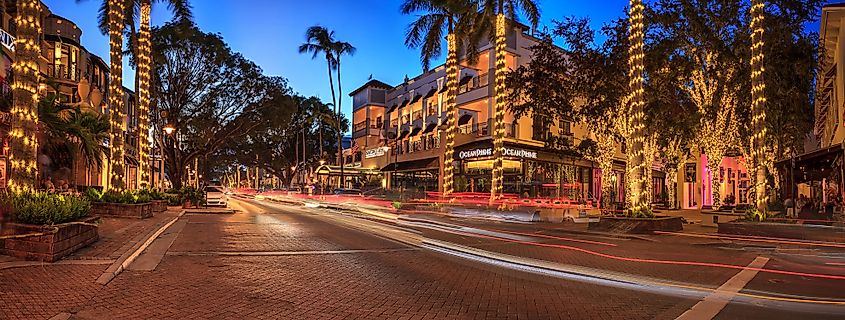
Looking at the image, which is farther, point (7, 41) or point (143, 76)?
point (143, 76)

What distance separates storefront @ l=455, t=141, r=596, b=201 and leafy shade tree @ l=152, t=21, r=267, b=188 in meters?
15.3

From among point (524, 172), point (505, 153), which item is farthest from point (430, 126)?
point (505, 153)

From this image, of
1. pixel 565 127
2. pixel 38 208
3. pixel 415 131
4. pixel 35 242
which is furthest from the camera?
pixel 415 131

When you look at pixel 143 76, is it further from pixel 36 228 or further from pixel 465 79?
pixel 465 79

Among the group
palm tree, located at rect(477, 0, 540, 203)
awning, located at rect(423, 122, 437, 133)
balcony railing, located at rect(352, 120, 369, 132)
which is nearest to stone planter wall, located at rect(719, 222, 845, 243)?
palm tree, located at rect(477, 0, 540, 203)

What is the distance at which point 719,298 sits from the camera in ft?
27.9

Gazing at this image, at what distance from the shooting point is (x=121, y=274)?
9500 millimetres

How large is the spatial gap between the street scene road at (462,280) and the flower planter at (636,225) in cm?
273

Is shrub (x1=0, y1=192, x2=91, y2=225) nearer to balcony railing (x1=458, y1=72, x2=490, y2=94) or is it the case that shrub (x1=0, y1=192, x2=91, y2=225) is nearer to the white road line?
the white road line

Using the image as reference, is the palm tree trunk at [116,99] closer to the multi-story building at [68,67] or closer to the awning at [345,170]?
the multi-story building at [68,67]

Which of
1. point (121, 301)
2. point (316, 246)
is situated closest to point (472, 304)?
point (121, 301)

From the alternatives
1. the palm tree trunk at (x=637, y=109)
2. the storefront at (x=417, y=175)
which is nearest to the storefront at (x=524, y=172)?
the storefront at (x=417, y=175)

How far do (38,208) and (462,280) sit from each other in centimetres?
744

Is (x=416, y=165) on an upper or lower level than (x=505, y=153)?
lower
